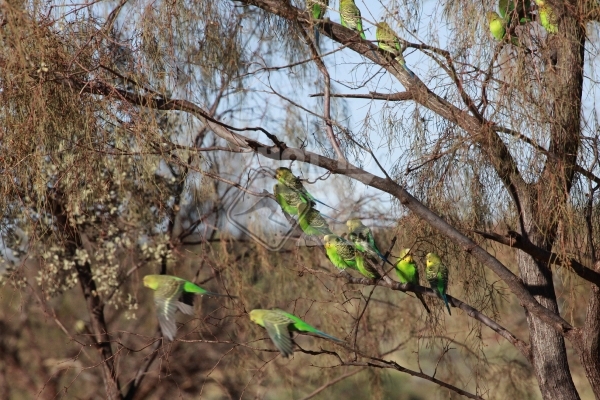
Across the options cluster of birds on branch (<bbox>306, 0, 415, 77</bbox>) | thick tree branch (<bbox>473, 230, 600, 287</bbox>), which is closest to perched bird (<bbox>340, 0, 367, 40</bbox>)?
cluster of birds on branch (<bbox>306, 0, 415, 77</bbox>)

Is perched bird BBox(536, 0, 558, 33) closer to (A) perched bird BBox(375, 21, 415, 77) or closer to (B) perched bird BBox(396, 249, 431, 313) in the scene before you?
(A) perched bird BBox(375, 21, 415, 77)

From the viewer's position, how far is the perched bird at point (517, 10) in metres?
2.60

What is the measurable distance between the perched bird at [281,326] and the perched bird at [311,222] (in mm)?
444

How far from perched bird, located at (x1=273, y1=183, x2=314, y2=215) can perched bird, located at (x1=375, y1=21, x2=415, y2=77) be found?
667 millimetres

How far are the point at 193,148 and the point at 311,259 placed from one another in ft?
9.54

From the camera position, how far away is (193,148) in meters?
2.64

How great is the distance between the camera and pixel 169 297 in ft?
7.82

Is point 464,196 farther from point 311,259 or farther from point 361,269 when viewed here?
point 311,259

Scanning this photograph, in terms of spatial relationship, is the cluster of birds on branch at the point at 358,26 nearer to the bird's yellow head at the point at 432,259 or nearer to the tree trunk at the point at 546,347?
the bird's yellow head at the point at 432,259

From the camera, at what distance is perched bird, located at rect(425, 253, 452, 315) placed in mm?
2746

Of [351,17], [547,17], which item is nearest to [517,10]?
[547,17]

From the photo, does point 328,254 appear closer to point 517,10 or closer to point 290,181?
point 290,181

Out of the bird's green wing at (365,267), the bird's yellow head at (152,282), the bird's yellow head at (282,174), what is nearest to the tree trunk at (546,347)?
the bird's green wing at (365,267)

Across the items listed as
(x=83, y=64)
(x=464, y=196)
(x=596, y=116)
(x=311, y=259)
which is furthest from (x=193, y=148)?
(x=311, y=259)
